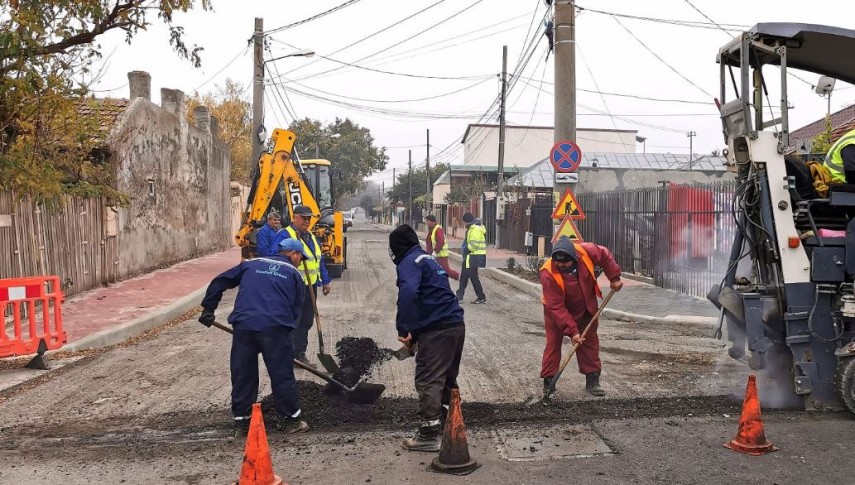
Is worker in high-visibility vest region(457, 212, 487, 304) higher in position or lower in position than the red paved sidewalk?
higher

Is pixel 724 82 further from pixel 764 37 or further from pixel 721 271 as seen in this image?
pixel 721 271

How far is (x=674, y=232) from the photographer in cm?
1300

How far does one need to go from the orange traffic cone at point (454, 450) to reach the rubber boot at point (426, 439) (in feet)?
1.03

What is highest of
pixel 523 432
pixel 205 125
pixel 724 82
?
pixel 205 125

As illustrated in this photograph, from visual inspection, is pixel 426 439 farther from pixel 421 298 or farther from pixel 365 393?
pixel 365 393

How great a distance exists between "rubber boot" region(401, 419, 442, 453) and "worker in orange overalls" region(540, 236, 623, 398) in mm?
1431

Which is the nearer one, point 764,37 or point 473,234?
point 764,37

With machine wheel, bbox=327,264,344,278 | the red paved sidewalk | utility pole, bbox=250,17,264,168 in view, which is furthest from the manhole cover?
utility pole, bbox=250,17,264,168

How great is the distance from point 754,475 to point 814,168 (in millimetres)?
2863

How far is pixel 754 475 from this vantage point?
4.09 metres

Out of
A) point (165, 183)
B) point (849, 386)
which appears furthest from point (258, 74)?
point (849, 386)

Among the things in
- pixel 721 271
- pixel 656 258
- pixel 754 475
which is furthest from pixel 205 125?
pixel 754 475

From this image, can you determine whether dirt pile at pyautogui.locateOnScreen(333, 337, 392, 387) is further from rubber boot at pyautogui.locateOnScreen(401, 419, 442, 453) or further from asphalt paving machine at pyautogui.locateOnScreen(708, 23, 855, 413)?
asphalt paving machine at pyautogui.locateOnScreen(708, 23, 855, 413)

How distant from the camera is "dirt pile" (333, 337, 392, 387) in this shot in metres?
6.02
